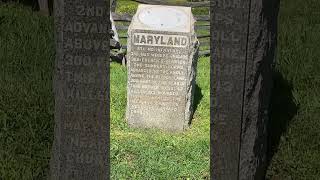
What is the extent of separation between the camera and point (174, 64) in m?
8.34

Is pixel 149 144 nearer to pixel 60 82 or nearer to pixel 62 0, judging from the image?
pixel 60 82

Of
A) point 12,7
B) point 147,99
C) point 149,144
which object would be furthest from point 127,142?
point 12,7

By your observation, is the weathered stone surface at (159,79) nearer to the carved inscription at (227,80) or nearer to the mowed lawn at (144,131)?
the mowed lawn at (144,131)

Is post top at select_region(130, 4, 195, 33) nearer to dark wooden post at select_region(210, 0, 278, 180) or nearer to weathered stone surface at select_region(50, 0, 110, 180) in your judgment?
dark wooden post at select_region(210, 0, 278, 180)

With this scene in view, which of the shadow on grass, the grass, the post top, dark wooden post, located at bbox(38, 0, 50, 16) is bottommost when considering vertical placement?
the grass

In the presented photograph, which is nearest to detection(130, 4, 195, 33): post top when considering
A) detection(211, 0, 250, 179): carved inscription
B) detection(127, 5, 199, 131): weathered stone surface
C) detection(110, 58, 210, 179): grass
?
detection(127, 5, 199, 131): weathered stone surface

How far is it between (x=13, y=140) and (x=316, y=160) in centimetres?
340

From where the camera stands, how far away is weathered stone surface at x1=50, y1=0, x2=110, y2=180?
5.22m

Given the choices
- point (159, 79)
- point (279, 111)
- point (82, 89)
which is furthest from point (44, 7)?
point (82, 89)

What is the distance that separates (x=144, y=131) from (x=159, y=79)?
725 mm

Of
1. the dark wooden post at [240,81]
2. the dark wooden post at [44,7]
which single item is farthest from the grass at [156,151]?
the dark wooden post at [44,7]

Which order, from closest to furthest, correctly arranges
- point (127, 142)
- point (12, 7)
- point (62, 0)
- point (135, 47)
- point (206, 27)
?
1. point (62, 0)
2. point (127, 142)
3. point (135, 47)
4. point (12, 7)
5. point (206, 27)

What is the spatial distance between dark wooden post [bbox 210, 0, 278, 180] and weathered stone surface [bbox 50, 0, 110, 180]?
1052mm

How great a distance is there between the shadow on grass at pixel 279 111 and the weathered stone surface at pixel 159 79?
120cm
